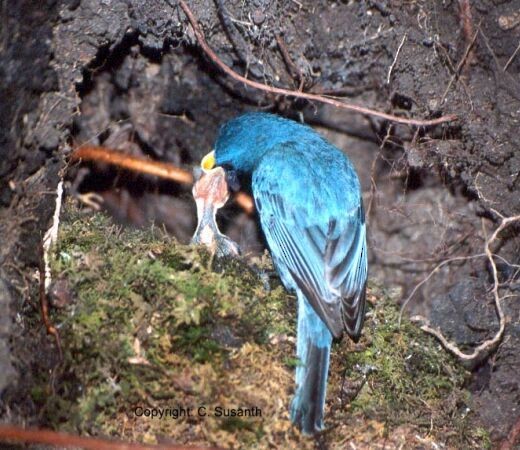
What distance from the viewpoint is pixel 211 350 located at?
4059 millimetres

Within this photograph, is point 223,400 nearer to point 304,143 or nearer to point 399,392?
point 399,392

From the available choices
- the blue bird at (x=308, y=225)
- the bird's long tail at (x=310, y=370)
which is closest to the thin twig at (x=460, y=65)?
the blue bird at (x=308, y=225)

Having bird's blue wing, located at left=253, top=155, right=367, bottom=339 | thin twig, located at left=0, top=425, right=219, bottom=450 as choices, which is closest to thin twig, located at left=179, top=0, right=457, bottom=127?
bird's blue wing, located at left=253, top=155, right=367, bottom=339

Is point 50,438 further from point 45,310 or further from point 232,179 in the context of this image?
point 232,179

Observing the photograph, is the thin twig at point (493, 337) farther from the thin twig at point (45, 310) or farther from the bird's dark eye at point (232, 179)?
the thin twig at point (45, 310)

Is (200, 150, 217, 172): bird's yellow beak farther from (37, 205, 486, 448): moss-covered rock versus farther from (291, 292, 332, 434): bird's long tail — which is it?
(291, 292, 332, 434): bird's long tail

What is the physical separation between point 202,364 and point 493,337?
2091 millimetres

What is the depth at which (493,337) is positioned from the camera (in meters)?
5.07

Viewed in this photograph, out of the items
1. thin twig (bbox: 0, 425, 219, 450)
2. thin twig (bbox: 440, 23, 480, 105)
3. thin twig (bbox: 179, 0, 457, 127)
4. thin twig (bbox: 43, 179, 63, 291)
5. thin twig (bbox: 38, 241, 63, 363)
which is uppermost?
thin twig (bbox: 440, 23, 480, 105)

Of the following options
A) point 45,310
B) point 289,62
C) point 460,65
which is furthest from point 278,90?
point 45,310

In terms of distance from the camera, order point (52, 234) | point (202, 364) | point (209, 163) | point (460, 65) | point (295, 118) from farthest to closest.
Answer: point (295, 118)
point (209, 163)
point (460, 65)
point (52, 234)
point (202, 364)

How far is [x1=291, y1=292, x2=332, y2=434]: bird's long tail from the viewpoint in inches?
157

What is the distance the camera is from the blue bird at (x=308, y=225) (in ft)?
13.9

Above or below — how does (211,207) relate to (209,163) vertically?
below
